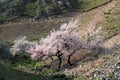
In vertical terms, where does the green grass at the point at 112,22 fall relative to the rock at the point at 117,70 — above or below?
below

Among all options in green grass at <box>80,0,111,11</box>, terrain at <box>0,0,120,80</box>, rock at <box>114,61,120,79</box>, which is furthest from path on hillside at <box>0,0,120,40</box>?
rock at <box>114,61,120,79</box>

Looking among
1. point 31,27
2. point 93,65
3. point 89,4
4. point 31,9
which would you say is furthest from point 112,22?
point 31,9

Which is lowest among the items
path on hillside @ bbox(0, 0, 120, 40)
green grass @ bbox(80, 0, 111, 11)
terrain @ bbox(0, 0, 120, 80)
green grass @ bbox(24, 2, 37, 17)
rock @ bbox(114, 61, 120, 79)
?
green grass @ bbox(24, 2, 37, 17)

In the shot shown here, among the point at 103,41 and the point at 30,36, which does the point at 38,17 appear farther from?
the point at 103,41

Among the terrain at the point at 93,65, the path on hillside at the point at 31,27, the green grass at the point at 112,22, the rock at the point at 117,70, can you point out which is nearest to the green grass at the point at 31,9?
the path on hillside at the point at 31,27

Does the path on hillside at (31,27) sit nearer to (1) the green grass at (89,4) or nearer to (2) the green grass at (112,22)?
(1) the green grass at (89,4)

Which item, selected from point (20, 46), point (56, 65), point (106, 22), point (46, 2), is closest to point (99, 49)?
point (56, 65)

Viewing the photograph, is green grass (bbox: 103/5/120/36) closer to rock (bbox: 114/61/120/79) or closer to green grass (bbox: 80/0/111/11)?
rock (bbox: 114/61/120/79)

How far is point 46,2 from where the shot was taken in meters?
132

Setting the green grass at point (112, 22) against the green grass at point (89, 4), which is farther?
the green grass at point (89, 4)

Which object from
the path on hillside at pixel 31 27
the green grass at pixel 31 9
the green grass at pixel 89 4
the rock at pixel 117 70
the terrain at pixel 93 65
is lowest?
the green grass at pixel 31 9

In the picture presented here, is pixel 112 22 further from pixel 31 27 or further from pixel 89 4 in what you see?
pixel 89 4

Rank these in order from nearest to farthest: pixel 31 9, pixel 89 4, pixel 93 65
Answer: pixel 93 65 < pixel 89 4 < pixel 31 9

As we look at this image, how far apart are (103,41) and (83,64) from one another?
28.5 ft
